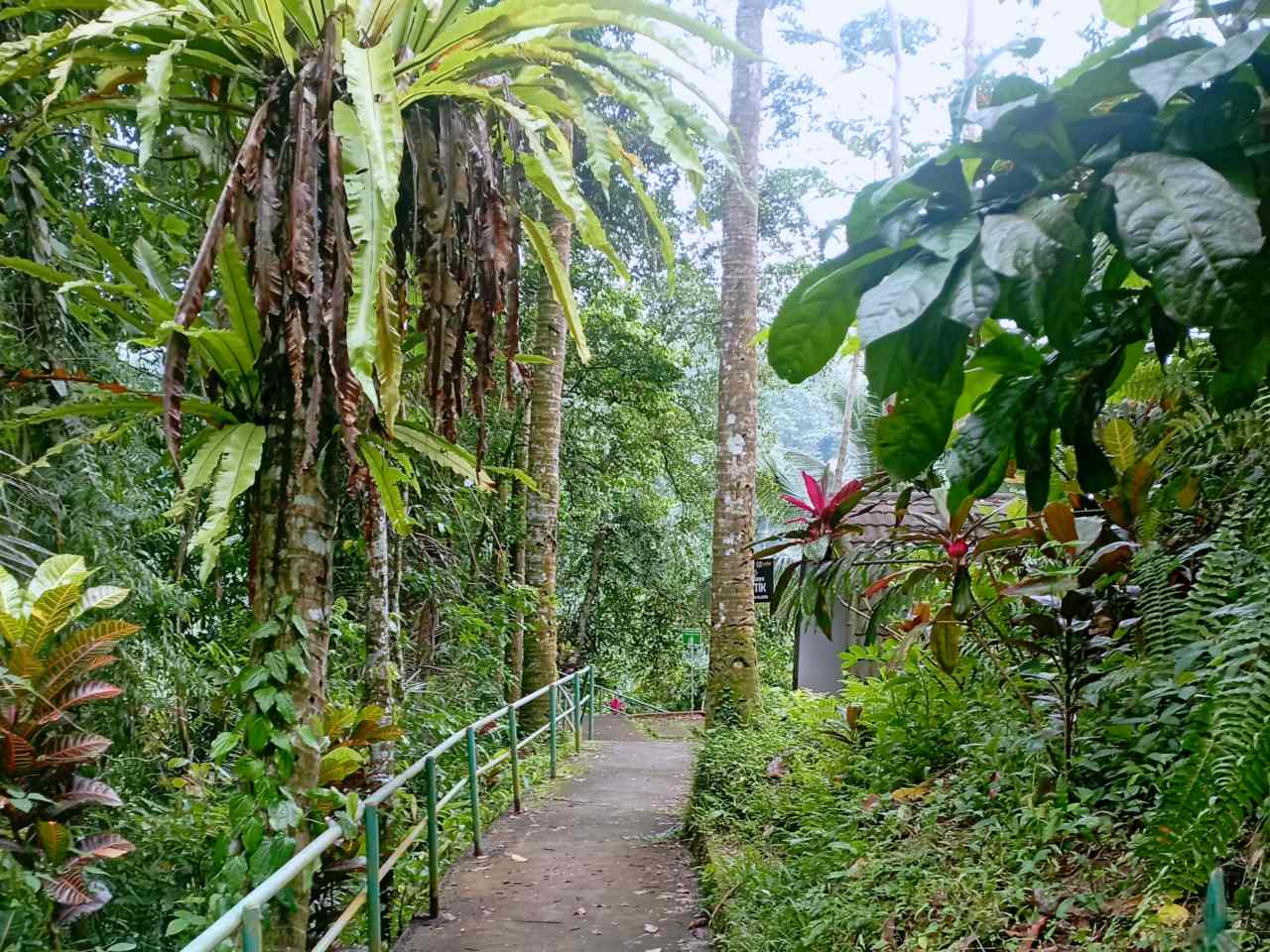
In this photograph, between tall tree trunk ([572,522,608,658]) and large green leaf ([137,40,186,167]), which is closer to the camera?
large green leaf ([137,40,186,167])

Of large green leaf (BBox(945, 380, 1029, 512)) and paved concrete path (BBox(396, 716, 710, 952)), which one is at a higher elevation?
large green leaf (BBox(945, 380, 1029, 512))

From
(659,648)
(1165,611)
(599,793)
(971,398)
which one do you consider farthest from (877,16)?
(971,398)

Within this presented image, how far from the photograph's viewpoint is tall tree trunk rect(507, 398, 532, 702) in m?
9.49

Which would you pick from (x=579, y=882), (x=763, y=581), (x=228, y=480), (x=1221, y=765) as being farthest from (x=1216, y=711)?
(x=763, y=581)

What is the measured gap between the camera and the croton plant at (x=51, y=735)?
9.28ft

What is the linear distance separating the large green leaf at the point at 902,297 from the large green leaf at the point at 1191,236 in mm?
133

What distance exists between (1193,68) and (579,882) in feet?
16.5

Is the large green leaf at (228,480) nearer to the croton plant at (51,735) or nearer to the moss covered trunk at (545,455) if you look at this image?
the croton plant at (51,735)

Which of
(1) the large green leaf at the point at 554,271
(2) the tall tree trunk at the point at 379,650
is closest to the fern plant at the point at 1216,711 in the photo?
(1) the large green leaf at the point at 554,271

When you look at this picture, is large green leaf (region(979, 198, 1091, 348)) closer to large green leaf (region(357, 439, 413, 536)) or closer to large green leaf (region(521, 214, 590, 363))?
large green leaf (region(357, 439, 413, 536))

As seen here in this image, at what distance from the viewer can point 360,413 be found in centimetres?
267

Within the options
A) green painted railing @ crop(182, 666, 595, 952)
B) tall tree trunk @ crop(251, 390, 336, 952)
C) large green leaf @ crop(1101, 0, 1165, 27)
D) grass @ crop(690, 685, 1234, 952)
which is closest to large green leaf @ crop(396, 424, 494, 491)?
tall tree trunk @ crop(251, 390, 336, 952)

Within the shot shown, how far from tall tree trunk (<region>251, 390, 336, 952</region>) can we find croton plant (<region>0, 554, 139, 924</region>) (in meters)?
0.62

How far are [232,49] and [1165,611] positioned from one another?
3105mm
